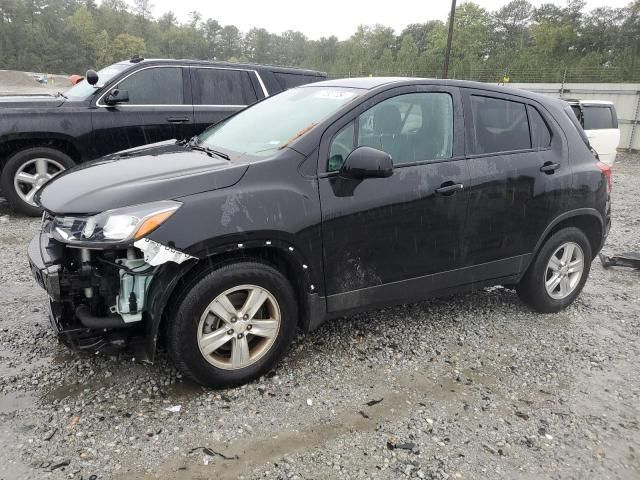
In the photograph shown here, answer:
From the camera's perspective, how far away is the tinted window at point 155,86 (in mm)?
6570

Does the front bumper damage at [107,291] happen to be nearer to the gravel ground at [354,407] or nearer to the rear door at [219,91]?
the gravel ground at [354,407]

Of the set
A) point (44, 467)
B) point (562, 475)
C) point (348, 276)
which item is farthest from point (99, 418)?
point (562, 475)

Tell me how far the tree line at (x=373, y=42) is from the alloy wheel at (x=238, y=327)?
26.0 metres

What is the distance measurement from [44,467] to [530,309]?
12.2 feet

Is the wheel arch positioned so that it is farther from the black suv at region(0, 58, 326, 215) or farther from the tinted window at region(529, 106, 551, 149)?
the black suv at region(0, 58, 326, 215)

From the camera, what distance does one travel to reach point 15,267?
15.6 feet

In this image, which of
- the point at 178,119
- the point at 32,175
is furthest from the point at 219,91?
the point at 32,175

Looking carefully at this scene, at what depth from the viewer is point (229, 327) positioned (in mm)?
2850

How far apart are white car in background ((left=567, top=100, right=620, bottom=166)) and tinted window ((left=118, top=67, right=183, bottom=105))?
7996 mm

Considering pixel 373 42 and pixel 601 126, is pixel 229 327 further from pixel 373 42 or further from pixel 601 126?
pixel 373 42

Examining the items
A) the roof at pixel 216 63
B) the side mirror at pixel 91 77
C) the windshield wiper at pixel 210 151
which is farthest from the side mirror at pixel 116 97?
the windshield wiper at pixel 210 151

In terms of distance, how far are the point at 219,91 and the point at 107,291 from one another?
5048 millimetres

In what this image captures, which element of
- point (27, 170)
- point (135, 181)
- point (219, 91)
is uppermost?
point (219, 91)

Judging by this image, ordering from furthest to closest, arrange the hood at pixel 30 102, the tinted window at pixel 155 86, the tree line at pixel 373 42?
the tree line at pixel 373 42 < the tinted window at pixel 155 86 < the hood at pixel 30 102
